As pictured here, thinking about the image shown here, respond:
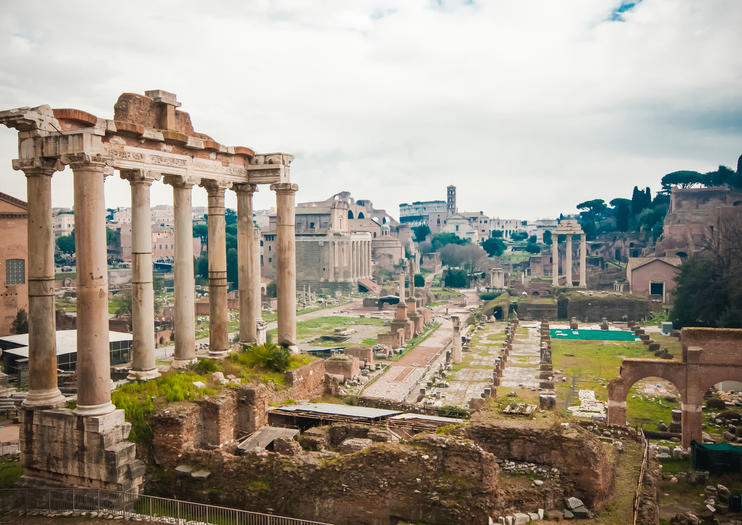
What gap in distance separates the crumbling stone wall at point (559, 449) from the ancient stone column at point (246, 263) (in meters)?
7.16

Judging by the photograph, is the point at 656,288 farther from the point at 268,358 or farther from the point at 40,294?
the point at 40,294

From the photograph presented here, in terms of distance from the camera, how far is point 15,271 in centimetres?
3803

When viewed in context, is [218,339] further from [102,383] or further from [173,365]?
[102,383]

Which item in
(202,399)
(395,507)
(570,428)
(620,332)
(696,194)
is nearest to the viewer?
(395,507)

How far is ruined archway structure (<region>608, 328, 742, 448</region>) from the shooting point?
62.3ft

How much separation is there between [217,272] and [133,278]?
265 cm

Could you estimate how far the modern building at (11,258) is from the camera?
36.9 m

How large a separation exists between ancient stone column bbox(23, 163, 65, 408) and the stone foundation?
0.54 metres

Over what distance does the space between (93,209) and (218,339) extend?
5.54 meters

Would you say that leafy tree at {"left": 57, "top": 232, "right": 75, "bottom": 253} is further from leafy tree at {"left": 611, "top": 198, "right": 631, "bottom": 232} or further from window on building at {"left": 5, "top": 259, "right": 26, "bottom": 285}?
leafy tree at {"left": 611, "top": 198, "right": 631, "bottom": 232}

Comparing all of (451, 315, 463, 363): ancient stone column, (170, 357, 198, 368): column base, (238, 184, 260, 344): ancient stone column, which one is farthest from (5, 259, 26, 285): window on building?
(170, 357, 198, 368): column base

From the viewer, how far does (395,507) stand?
31.8 feet

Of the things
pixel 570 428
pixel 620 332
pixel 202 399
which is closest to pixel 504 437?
pixel 570 428

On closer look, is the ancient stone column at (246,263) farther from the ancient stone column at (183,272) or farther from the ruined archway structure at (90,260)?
the ruined archway structure at (90,260)
